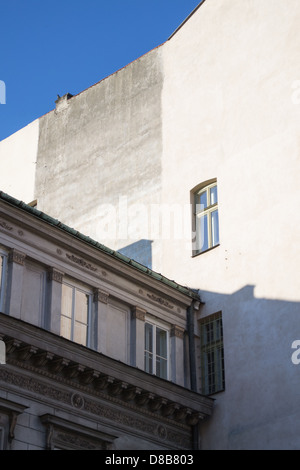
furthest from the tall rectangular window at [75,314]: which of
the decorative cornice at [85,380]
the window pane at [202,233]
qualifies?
the window pane at [202,233]

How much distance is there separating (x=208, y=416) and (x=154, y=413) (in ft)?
6.51

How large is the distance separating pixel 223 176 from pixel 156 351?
6045 millimetres

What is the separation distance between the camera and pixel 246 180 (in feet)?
86.9

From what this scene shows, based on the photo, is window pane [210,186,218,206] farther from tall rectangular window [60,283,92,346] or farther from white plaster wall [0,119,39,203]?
white plaster wall [0,119,39,203]

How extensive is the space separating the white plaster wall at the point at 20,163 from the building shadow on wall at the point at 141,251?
24.5ft

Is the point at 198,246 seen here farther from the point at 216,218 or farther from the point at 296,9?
the point at 296,9

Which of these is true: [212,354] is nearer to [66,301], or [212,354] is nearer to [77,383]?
[66,301]

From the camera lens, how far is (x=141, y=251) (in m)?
29.3

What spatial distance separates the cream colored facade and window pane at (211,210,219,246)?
0.46 meters

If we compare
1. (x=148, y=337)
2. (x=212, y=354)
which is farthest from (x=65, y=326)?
(x=212, y=354)

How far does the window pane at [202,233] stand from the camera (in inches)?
1076

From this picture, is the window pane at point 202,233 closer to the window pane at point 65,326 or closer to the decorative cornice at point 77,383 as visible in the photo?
the decorative cornice at point 77,383

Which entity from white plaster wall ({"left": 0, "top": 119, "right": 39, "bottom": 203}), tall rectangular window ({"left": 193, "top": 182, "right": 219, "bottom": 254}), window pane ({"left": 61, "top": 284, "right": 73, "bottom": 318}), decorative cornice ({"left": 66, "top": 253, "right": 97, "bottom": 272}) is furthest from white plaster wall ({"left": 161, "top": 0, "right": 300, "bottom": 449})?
white plaster wall ({"left": 0, "top": 119, "right": 39, "bottom": 203})

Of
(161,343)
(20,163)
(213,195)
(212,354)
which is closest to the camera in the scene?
(161,343)
